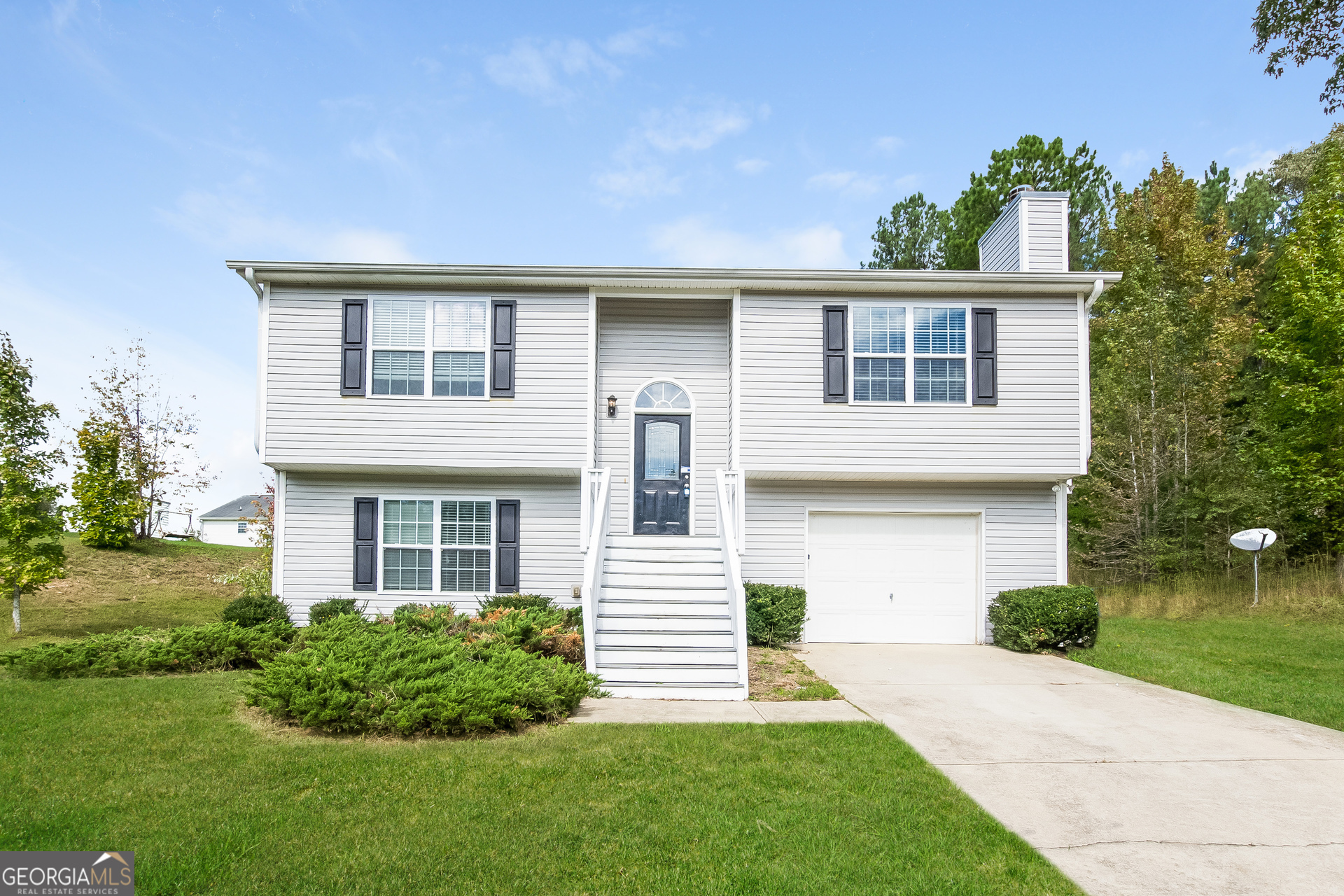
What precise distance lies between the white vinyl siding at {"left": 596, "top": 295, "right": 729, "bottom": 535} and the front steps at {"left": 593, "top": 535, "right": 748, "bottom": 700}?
172 cm

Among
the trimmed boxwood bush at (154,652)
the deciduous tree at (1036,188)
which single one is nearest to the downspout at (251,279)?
the trimmed boxwood bush at (154,652)

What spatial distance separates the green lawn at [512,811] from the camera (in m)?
3.75

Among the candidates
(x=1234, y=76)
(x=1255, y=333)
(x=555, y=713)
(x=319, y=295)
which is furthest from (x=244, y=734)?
(x=1255, y=333)

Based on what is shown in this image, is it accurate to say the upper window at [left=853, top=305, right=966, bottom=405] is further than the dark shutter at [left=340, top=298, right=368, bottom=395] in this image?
Yes

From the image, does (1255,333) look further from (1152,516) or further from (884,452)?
(884,452)

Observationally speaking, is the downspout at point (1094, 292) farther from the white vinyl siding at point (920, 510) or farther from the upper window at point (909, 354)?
the white vinyl siding at point (920, 510)

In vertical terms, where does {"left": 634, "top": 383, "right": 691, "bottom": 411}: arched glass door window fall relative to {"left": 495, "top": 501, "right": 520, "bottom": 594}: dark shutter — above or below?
above

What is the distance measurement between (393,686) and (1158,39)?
1685 cm

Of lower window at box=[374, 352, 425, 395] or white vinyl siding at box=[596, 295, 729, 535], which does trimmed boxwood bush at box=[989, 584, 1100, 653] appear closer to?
white vinyl siding at box=[596, 295, 729, 535]

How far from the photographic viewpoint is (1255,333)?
20.1 m

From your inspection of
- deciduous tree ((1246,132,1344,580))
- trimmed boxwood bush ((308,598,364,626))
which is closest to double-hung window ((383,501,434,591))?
trimmed boxwood bush ((308,598,364,626))

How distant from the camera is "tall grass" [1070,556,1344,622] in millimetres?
14391

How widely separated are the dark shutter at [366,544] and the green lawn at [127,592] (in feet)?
15.2

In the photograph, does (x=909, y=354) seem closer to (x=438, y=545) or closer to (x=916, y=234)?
(x=438, y=545)
